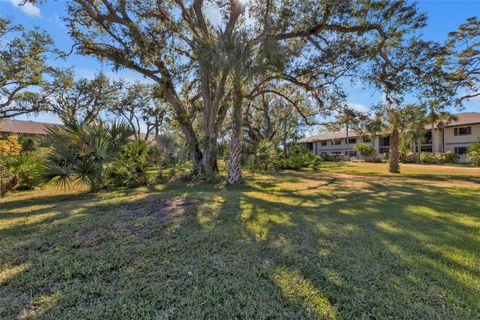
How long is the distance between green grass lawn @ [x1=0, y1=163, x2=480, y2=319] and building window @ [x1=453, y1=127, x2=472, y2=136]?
3553cm

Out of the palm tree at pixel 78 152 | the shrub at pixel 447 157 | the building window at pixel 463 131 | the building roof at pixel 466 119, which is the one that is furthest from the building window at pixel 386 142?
the palm tree at pixel 78 152

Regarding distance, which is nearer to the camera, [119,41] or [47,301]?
[47,301]

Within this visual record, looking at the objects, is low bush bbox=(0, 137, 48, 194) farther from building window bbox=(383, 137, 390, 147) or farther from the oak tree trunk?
building window bbox=(383, 137, 390, 147)

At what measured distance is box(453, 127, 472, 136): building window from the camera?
95.4 feet

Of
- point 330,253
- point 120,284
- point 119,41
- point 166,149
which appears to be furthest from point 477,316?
point 166,149

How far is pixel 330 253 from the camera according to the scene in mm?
3117

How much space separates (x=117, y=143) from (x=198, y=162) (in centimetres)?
457

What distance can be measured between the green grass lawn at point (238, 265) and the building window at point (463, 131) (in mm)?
35526

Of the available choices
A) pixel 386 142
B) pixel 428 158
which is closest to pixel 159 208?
pixel 428 158

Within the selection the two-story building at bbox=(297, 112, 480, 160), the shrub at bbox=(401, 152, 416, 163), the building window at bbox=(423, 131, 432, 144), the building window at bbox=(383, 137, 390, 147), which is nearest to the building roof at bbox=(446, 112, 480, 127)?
the two-story building at bbox=(297, 112, 480, 160)

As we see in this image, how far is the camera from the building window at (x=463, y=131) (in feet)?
95.4

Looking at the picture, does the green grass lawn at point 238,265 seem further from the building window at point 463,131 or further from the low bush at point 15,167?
the building window at point 463,131

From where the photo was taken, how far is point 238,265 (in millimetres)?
2748

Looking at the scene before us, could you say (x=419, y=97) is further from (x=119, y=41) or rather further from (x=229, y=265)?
(x=119, y=41)
